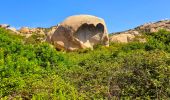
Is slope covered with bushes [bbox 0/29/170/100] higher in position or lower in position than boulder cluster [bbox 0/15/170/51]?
lower

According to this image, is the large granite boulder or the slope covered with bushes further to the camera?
the large granite boulder

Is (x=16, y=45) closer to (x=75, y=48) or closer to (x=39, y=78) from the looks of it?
(x=39, y=78)

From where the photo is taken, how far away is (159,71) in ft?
40.9

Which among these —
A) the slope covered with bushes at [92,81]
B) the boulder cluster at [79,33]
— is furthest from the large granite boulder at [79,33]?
the slope covered with bushes at [92,81]

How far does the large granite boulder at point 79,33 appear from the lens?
3206cm

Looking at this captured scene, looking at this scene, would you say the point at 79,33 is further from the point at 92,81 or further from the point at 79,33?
the point at 92,81

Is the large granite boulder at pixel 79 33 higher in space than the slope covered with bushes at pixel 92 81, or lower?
higher

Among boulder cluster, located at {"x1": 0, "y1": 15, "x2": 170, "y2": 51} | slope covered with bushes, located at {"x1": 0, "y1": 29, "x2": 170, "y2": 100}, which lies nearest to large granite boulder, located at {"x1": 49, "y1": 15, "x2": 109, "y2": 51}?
boulder cluster, located at {"x1": 0, "y1": 15, "x2": 170, "y2": 51}

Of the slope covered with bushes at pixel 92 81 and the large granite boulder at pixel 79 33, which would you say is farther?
the large granite boulder at pixel 79 33

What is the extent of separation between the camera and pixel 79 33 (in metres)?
33.2

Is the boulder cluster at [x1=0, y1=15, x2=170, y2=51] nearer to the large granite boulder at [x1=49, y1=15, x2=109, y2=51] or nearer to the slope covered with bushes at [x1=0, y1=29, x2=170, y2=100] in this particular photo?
the large granite boulder at [x1=49, y1=15, x2=109, y2=51]

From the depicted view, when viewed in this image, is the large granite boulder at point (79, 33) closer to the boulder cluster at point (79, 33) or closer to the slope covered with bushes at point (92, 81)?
the boulder cluster at point (79, 33)

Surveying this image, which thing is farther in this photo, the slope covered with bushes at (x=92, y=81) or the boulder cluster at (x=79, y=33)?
the boulder cluster at (x=79, y=33)

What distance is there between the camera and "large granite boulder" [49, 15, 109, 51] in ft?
105
